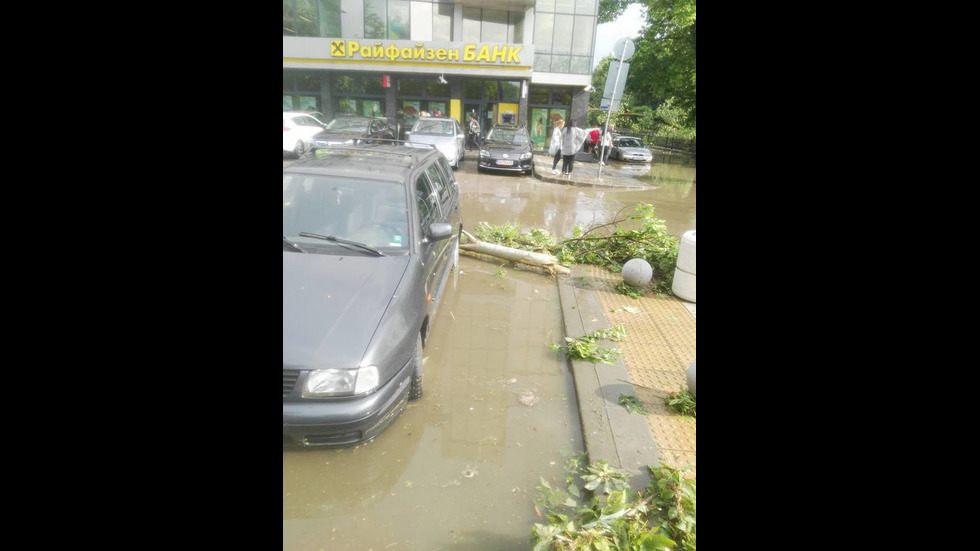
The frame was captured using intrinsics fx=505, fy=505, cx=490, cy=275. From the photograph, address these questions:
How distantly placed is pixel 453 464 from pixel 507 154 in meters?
14.0

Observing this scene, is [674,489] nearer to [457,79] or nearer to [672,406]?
[672,406]

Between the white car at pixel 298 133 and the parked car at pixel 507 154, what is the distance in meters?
5.49

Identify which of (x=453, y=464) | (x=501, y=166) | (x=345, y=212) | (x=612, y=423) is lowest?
(x=453, y=464)

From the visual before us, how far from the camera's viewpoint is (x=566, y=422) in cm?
371

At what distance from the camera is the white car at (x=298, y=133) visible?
49.6ft

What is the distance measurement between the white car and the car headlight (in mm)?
13782

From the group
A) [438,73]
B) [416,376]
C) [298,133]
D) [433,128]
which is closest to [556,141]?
[433,128]

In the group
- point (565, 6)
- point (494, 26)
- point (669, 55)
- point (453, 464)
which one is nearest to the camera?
point (453, 464)

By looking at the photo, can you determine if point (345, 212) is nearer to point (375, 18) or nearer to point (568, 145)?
point (568, 145)

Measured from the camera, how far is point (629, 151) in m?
23.7

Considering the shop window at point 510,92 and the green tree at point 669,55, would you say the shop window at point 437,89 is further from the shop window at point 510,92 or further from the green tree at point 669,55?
the green tree at point 669,55
